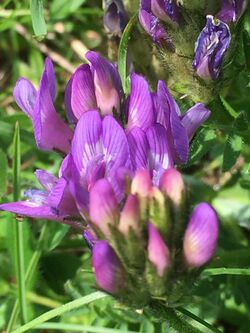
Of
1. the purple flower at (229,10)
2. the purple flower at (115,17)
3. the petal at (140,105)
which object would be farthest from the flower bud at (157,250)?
the purple flower at (115,17)

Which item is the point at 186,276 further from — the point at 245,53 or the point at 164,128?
the point at 245,53

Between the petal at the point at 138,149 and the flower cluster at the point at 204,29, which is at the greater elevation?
the flower cluster at the point at 204,29

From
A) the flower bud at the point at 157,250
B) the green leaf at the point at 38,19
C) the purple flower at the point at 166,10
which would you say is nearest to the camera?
the flower bud at the point at 157,250

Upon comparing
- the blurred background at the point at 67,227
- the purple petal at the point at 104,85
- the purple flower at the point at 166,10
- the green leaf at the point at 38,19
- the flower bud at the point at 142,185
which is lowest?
the blurred background at the point at 67,227

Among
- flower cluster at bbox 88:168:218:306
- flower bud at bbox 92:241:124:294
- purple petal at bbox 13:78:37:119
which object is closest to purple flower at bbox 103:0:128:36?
purple petal at bbox 13:78:37:119

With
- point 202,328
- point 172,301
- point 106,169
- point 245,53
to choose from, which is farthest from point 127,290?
point 245,53

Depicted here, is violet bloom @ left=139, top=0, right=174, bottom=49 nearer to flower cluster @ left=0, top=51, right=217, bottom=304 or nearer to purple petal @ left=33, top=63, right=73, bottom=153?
flower cluster @ left=0, top=51, right=217, bottom=304

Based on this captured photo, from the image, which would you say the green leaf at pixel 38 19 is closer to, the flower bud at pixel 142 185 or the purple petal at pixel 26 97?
the purple petal at pixel 26 97

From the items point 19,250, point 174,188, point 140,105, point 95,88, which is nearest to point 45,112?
point 95,88
